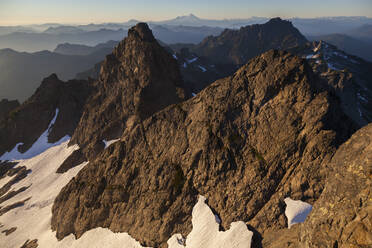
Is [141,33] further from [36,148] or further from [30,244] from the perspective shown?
[36,148]

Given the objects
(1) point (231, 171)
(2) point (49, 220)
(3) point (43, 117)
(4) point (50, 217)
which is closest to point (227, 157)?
(1) point (231, 171)

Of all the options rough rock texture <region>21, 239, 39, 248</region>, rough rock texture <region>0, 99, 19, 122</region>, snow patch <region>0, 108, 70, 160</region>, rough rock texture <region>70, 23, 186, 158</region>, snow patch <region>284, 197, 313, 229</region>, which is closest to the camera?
snow patch <region>284, 197, 313, 229</region>

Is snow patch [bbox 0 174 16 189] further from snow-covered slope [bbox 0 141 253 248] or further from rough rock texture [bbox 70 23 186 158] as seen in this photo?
rough rock texture [bbox 70 23 186 158]

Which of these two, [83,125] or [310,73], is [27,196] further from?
[310,73]

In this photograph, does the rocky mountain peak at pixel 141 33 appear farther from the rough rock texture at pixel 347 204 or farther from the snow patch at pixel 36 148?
the rough rock texture at pixel 347 204

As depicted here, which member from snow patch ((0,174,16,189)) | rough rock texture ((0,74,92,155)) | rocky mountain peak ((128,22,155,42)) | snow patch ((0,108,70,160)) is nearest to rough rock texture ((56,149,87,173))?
snow patch ((0,108,70,160))

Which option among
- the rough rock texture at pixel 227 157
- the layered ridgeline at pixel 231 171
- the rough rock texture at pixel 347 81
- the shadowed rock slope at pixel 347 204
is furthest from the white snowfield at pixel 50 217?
the rough rock texture at pixel 347 81
